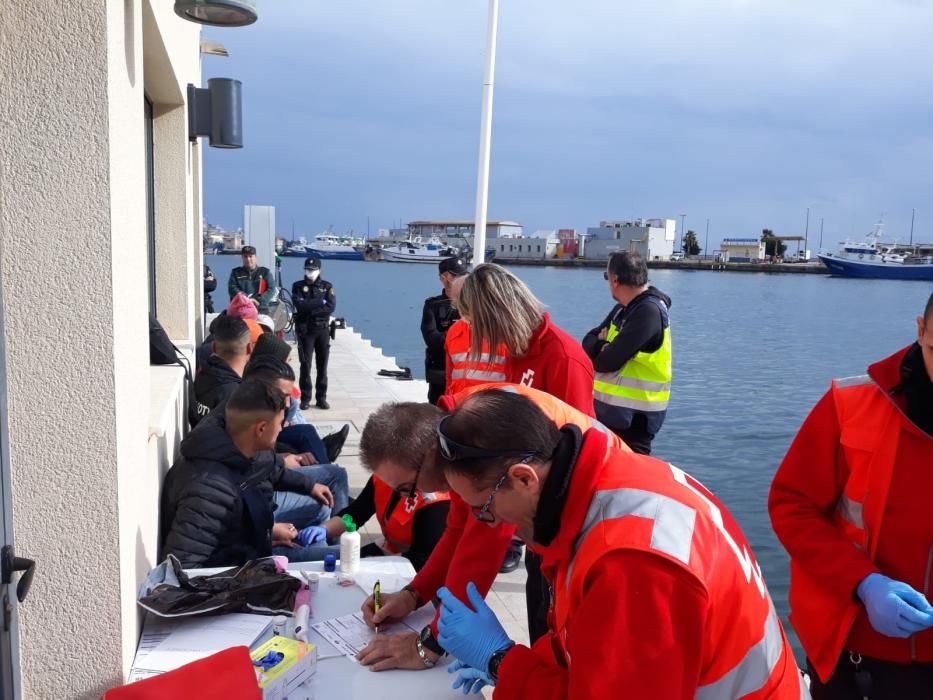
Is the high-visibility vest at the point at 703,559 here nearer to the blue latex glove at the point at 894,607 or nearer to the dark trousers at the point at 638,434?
the blue latex glove at the point at 894,607

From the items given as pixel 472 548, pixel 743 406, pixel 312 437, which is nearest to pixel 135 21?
pixel 472 548

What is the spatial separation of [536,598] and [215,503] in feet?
4.25

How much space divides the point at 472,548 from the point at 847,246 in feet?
347

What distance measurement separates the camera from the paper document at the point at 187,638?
2176 mm

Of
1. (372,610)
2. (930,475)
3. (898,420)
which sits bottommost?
(372,610)

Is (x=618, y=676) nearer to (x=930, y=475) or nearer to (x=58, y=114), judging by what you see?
(x=930, y=475)

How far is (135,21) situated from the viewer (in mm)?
2426

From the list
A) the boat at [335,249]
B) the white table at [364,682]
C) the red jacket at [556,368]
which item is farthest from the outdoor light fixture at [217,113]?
the boat at [335,249]

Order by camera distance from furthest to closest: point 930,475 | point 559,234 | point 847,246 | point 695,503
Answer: point 559,234 < point 847,246 < point 930,475 < point 695,503

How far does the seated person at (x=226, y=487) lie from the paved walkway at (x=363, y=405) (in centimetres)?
150

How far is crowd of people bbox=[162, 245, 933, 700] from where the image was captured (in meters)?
1.26

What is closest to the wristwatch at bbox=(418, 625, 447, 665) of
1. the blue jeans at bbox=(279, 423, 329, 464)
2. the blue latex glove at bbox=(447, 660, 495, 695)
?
the blue latex glove at bbox=(447, 660, 495, 695)

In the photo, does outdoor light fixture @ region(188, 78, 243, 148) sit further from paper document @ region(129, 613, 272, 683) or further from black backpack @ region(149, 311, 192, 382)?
paper document @ region(129, 613, 272, 683)

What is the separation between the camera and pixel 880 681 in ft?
6.82
